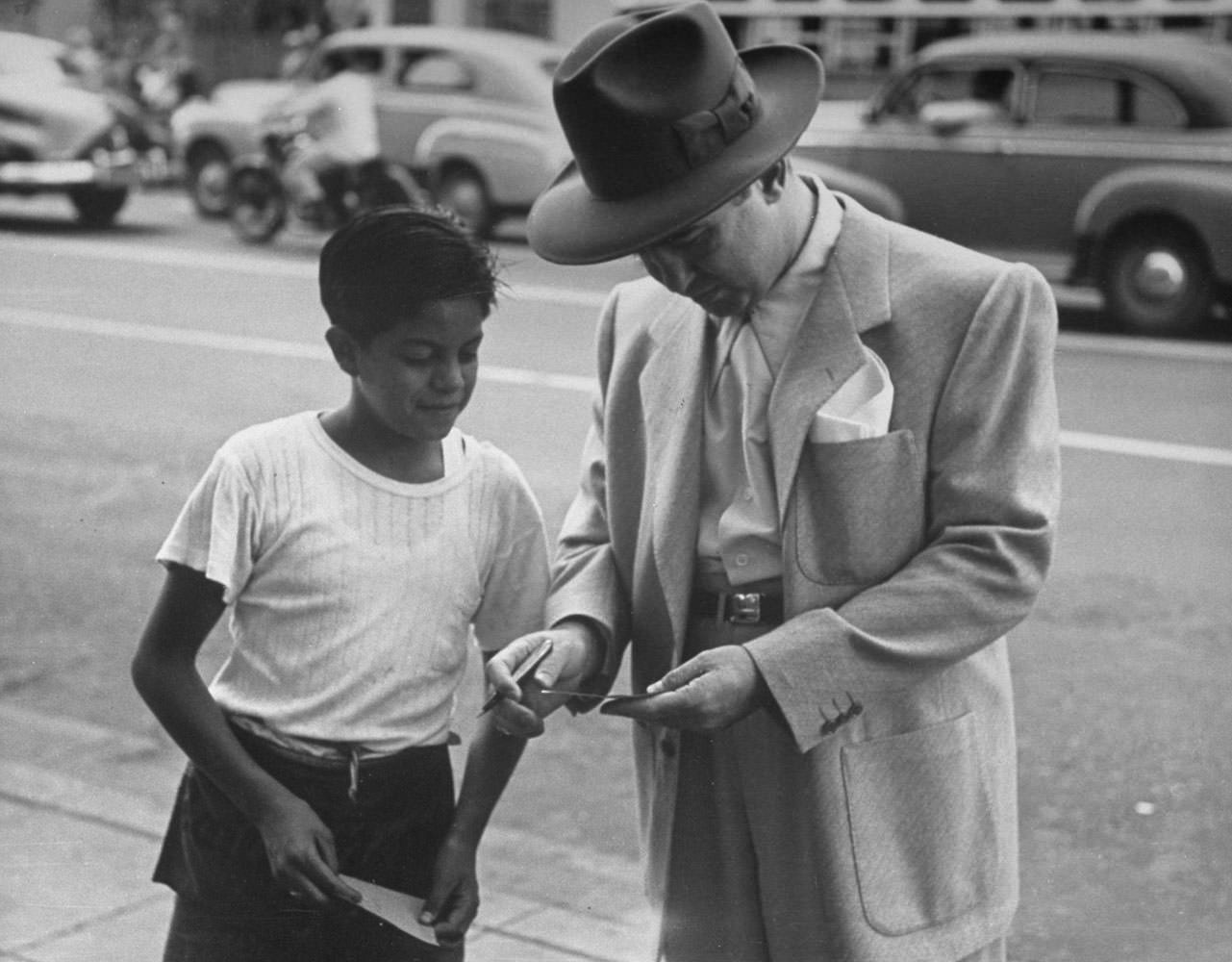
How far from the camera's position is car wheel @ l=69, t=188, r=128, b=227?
18.0 metres

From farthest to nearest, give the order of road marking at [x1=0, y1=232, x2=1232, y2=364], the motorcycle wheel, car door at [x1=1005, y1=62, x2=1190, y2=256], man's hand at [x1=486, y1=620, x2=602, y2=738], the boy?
the motorcycle wheel → car door at [x1=1005, y1=62, x2=1190, y2=256] → road marking at [x1=0, y1=232, x2=1232, y2=364] → the boy → man's hand at [x1=486, y1=620, x2=602, y2=738]

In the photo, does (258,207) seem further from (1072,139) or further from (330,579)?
(330,579)

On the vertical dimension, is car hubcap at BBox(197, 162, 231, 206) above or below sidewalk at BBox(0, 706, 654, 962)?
below

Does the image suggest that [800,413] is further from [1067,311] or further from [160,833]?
[1067,311]

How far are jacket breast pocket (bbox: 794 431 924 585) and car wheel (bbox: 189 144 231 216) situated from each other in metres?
17.2

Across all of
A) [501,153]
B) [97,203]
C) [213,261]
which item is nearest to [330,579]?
[213,261]

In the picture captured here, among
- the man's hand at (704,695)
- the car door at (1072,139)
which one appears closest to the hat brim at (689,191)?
the man's hand at (704,695)

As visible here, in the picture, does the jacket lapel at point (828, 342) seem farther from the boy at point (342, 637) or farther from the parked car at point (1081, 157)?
the parked car at point (1081, 157)

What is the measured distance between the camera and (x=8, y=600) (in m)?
6.46

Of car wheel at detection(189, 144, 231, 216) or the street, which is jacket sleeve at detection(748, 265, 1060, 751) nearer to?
the street

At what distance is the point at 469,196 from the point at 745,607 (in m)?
14.5

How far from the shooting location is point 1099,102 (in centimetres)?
1258

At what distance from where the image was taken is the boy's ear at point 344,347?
8.36 feet

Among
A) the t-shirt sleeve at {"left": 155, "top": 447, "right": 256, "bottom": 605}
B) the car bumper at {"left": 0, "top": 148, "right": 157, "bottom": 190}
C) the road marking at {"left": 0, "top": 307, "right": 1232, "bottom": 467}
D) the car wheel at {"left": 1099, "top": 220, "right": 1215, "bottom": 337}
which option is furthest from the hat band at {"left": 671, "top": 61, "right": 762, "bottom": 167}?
the car bumper at {"left": 0, "top": 148, "right": 157, "bottom": 190}
